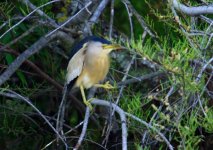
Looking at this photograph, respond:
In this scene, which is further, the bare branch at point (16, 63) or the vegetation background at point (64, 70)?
the vegetation background at point (64, 70)

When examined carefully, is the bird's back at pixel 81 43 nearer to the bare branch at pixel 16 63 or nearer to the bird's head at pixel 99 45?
the bird's head at pixel 99 45

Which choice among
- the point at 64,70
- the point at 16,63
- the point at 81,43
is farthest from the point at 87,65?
the point at 64,70

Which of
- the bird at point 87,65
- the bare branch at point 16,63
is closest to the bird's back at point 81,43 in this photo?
the bird at point 87,65

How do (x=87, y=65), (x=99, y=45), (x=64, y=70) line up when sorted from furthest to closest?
(x=64, y=70) → (x=87, y=65) → (x=99, y=45)

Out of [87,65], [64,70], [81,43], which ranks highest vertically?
[81,43]

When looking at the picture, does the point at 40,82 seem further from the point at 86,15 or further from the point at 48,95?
the point at 86,15

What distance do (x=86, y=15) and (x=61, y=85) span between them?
20.3 inches

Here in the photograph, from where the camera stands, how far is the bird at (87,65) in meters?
3.21

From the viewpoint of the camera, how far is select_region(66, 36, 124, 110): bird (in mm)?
3207

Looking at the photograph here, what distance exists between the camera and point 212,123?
255 cm

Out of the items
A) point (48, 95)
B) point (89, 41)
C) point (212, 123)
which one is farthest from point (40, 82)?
point (212, 123)

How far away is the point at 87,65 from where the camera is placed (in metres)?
3.32

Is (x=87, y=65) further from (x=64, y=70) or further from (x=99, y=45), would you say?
(x=64, y=70)

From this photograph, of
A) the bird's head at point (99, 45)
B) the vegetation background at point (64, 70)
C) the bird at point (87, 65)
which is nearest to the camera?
the bird's head at point (99, 45)
